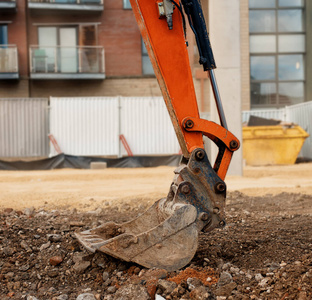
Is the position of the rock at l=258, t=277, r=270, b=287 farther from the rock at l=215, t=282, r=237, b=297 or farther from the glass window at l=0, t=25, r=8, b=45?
the glass window at l=0, t=25, r=8, b=45

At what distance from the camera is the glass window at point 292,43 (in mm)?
24141

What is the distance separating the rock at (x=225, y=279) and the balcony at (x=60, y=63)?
19.9 m

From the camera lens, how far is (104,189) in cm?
923

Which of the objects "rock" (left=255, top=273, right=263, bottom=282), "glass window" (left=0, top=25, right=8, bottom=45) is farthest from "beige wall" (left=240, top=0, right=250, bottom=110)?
"rock" (left=255, top=273, right=263, bottom=282)

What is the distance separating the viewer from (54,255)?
382cm

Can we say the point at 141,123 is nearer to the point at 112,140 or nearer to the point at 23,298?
the point at 112,140

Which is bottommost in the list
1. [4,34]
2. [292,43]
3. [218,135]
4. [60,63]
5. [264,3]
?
[218,135]

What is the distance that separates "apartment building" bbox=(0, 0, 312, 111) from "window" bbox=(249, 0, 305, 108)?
0.05 meters

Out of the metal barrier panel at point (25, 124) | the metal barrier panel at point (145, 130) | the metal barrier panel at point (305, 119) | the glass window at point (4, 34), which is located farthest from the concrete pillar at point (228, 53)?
the glass window at point (4, 34)

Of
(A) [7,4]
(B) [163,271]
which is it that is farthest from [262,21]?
(B) [163,271]

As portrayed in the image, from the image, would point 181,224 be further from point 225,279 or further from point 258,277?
point 258,277

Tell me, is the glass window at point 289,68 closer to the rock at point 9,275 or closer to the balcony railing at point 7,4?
the balcony railing at point 7,4

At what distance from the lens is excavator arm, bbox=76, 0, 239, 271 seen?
10.4 feet

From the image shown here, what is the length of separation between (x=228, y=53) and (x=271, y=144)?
20.3 feet
